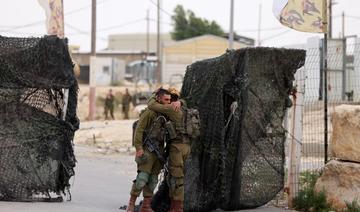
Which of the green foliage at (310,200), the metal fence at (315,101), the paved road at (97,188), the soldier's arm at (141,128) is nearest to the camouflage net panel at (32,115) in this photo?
the paved road at (97,188)

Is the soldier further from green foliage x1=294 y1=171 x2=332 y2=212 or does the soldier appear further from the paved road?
green foliage x1=294 y1=171 x2=332 y2=212

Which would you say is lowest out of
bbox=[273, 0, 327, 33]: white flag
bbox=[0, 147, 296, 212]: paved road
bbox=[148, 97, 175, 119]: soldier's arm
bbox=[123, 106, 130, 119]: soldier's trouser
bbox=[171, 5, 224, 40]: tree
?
bbox=[0, 147, 296, 212]: paved road

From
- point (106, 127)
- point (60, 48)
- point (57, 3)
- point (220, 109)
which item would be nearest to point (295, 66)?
point (220, 109)

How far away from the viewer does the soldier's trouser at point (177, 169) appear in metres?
6.96

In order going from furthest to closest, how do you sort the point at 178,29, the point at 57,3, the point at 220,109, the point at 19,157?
the point at 178,29 → the point at 57,3 → the point at 19,157 → the point at 220,109

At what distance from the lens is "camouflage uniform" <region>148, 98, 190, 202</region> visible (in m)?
6.91

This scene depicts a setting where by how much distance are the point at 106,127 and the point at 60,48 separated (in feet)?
58.4

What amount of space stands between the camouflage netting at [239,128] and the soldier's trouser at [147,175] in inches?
19.8

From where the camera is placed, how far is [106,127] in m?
25.5

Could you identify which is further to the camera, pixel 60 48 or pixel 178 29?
pixel 178 29

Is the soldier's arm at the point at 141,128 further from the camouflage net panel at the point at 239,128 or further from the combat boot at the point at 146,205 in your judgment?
the camouflage net panel at the point at 239,128

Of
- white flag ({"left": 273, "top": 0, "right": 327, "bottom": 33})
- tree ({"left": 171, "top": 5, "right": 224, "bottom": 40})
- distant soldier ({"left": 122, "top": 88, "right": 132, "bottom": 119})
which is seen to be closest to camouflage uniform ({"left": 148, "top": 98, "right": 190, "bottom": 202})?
white flag ({"left": 273, "top": 0, "right": 327, "bottom": 33})

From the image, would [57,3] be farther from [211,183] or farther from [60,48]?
[211,183]

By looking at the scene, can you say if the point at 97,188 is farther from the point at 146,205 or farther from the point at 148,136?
the point at 148,136
